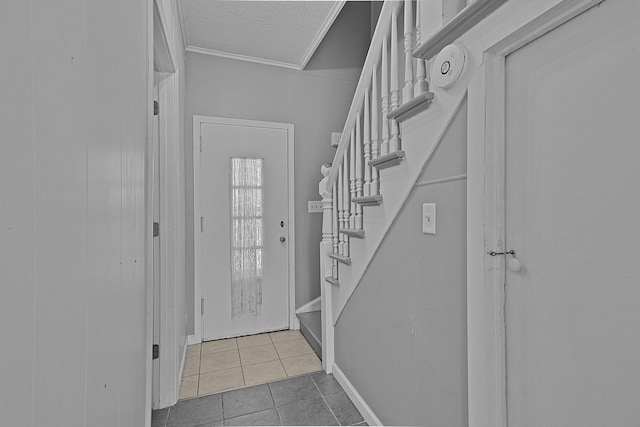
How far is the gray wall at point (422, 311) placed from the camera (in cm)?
114

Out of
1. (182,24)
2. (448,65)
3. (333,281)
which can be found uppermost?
(182,24)

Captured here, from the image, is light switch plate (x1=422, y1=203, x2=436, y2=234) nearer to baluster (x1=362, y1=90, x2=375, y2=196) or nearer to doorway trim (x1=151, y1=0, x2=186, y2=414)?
baluster (x1=362, y1=90, x2=375, y2=196)

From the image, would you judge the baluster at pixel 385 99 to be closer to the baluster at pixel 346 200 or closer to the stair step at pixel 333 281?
the baluster at pixel 346 200

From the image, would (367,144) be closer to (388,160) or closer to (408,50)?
(388,160)

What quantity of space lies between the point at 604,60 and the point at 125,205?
1.33 metres

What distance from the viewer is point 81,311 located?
2.05ft

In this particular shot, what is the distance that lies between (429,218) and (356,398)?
4.13 feet

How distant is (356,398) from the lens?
6.06 ft

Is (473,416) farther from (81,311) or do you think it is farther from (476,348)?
(81,311)

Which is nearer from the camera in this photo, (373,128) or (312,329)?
(373,128)

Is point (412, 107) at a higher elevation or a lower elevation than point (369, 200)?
higher

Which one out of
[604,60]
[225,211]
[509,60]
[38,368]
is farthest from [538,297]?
[225,211]

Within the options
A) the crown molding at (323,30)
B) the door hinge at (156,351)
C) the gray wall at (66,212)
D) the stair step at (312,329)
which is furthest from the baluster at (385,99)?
the door hinge at (156,351)

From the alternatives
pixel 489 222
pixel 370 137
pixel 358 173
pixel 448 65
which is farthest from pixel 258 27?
pixel 489 222
